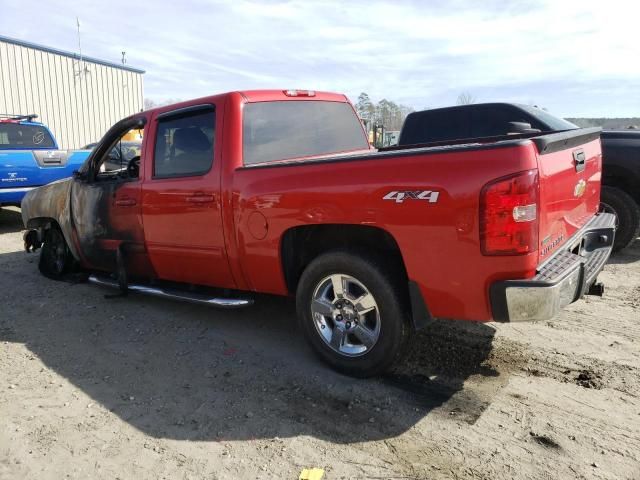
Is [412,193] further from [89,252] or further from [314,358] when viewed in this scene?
[89,252]

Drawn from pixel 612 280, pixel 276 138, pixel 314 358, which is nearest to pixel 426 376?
pixel 314 358

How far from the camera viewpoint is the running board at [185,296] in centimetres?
399

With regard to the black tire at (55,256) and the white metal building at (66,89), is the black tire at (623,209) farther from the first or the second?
the white metal building at (66,89)

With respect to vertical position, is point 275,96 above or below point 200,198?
above

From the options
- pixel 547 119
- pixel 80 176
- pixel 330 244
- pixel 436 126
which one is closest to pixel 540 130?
pixel 547 119

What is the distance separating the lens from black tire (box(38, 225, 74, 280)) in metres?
6.02

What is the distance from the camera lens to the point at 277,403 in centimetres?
317

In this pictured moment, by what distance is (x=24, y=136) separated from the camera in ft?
33.7

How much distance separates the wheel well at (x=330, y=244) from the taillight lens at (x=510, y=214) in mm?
635

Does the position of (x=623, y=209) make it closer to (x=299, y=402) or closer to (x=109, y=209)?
(x=299, y=402)

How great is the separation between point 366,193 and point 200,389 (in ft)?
5.55

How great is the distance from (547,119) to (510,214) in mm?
5650

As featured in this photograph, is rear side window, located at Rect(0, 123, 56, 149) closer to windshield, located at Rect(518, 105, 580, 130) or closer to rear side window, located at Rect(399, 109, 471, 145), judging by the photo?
rear side window, located at Rect(399, 109, 471, 145)

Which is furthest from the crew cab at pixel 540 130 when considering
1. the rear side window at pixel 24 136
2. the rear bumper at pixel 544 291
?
the rear side window at pixel 24 136
